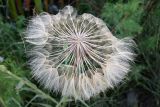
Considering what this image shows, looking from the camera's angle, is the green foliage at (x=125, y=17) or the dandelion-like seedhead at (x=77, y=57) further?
the green foliage at (x=125, y=17)

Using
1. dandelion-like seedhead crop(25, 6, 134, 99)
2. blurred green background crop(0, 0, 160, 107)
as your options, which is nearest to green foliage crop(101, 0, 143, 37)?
blurred green background crop(0, 0, 160, 107)

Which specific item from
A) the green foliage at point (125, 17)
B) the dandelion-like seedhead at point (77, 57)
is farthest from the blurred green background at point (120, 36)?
the dandelion-like seedhead at point (77, 57)

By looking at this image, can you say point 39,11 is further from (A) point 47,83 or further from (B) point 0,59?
(A) point 47,83

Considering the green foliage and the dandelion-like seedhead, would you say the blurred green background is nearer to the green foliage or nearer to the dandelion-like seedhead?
the green foliage

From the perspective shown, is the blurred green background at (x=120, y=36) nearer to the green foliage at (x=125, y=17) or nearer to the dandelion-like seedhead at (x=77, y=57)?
the green foliage at (x=125, y=17)

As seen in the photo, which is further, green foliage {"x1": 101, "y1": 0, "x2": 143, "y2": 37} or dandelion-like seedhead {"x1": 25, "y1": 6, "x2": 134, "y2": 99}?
green foliage {"x1": 101, "y1": 0, "x2": 143, "y2": 37}

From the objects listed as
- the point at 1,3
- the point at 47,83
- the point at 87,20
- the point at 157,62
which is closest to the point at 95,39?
the point at 87,20
